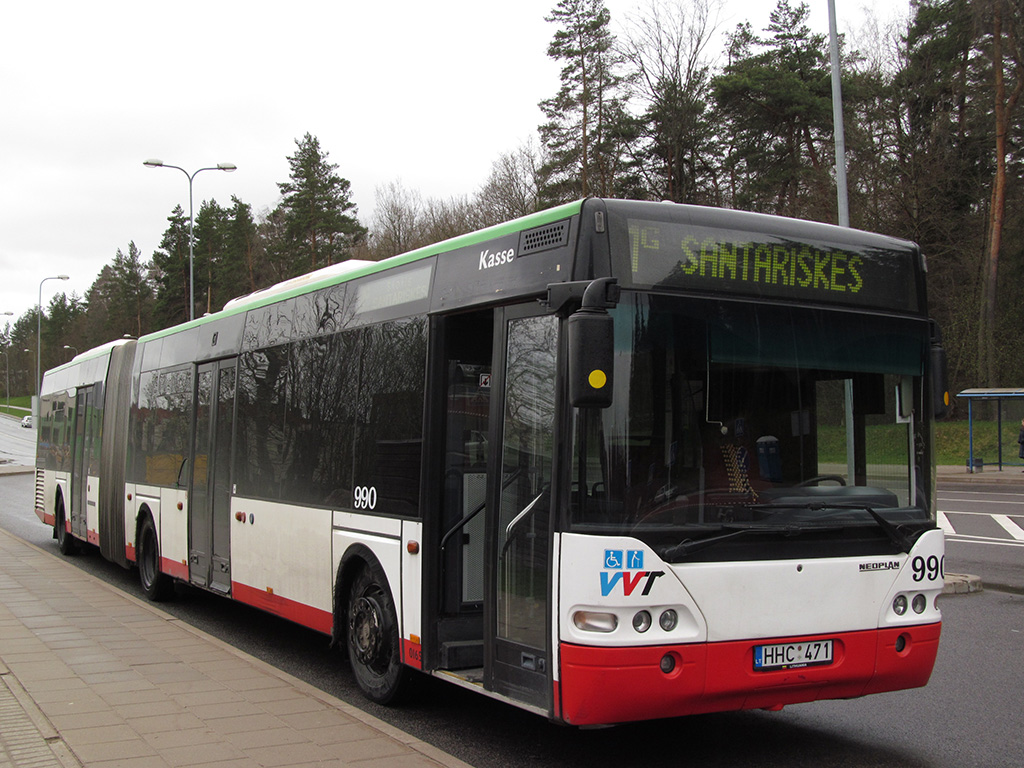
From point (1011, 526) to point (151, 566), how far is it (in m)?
13.8

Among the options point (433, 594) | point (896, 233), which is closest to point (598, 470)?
point (433, 594)

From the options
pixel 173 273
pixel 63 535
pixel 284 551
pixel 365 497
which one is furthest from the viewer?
pixel 173 273

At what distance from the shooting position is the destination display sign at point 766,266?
217 inches

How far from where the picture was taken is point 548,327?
223 inches

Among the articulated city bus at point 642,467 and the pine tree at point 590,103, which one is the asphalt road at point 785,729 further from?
the pine tree at point 590,103

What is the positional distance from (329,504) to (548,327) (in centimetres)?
304

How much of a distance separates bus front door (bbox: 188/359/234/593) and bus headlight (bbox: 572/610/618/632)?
5.76m

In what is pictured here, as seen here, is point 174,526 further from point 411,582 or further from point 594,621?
point 594,621

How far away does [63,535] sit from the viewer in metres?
17.2

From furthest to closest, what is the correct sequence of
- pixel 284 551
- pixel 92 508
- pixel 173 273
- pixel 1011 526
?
1. pixel 173 273
2. pixel 1011 526
3. pixel 92 508
4. pixel 284 551

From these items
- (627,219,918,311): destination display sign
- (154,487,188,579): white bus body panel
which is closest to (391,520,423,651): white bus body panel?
(627,219,918,311): destination display sign

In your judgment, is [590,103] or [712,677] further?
[590,103]

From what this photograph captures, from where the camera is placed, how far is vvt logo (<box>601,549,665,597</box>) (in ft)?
16.7

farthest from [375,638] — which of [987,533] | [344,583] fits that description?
[987,533]
